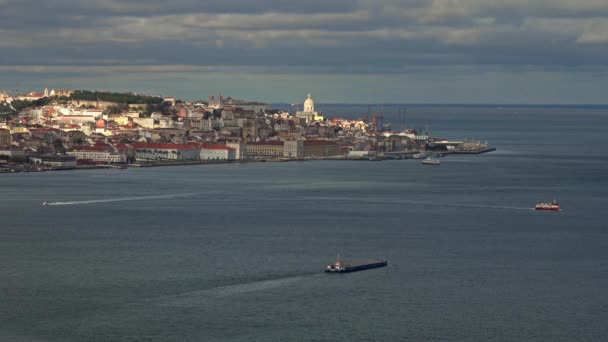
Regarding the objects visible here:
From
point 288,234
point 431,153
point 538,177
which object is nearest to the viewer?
point 288,234

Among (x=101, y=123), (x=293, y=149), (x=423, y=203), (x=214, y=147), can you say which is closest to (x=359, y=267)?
(x=423, y=203)

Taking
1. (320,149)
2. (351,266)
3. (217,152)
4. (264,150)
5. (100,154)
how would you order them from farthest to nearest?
1. (320,149)
2. (264,150)
3. (217,152)
4. (100,154)
5. (351,266)

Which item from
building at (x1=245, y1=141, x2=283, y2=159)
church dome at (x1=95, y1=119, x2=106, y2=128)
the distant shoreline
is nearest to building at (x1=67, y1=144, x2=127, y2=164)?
the distant shoreline

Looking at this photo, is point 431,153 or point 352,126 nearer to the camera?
point 431,153

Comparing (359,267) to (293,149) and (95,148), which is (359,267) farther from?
(293,149)

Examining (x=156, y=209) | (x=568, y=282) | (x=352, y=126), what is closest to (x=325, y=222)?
(x=156, y=209)

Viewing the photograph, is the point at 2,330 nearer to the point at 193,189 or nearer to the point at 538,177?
the point at 193,189

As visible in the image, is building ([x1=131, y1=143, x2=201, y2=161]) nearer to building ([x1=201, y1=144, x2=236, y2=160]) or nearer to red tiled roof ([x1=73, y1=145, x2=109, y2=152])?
building ([x1=201, y1=144, x2=236, y2=160])
